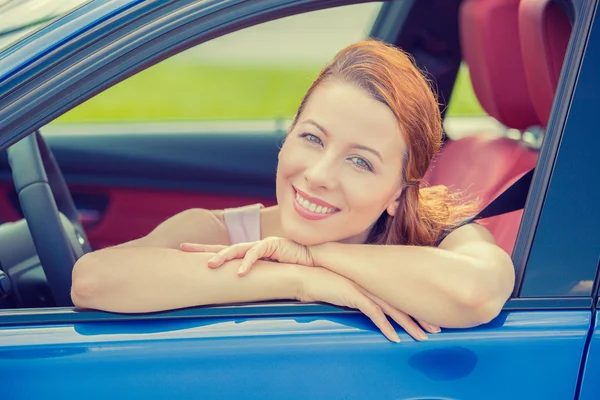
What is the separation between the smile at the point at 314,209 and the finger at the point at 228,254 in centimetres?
12

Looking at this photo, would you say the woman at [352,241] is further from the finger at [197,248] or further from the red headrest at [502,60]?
the red headrest at [502,60]

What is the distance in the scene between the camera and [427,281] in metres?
1.38

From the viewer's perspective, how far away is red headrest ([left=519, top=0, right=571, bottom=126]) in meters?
1.73

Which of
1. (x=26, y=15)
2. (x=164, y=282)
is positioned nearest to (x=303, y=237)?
(x=164, y=282)

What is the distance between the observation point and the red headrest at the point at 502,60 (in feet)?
6.88

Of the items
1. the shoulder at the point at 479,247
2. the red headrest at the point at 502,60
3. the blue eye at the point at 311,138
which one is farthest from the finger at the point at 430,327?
the red headrest at the point at 502,60

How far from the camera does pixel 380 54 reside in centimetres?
165

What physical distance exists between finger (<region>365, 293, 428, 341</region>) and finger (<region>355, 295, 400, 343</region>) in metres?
0.01

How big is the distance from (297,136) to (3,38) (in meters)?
0.56

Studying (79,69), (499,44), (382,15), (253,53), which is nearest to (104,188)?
(382,15)

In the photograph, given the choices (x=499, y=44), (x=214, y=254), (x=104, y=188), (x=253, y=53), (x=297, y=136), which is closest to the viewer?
(x=214, y=254)

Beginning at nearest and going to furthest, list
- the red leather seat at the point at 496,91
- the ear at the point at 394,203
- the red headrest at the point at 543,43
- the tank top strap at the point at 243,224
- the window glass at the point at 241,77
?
the ear at the point at 394,203, the red headrest at the point at 543,43, the tank top strap at the point at 243,224, the red leather seat at the point at 496,91, the window glass at the point at 241,77

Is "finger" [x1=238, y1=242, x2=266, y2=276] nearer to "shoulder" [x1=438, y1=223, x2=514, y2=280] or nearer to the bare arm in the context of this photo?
the bare arm

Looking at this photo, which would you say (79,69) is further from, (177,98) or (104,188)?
(177,98)
